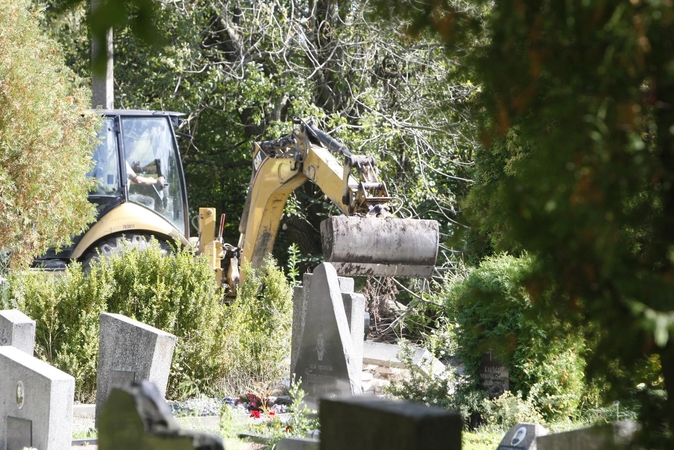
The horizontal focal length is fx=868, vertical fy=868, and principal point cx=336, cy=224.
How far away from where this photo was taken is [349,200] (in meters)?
10.1

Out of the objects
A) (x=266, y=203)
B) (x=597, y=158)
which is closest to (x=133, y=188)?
(x=266, y=203)

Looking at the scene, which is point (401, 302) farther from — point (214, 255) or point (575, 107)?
point (575, 107)

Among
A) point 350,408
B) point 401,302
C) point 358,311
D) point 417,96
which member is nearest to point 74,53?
point 417,96

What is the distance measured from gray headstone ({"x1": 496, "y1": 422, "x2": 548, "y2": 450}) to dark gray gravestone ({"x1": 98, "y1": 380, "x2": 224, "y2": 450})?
2.81 m

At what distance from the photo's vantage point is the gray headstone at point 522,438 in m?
4.88

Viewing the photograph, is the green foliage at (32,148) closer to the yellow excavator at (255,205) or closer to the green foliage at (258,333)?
the yellow excavator at (255,205)

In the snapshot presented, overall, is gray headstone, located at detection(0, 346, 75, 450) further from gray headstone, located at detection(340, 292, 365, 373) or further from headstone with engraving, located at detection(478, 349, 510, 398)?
headstone with engraving, located at detection(478, 349, 510, 398)

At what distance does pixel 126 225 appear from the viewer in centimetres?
1270

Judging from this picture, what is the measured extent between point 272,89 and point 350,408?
15.3 metres

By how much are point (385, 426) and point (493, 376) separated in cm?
662

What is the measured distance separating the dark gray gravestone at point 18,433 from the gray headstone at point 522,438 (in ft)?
11.1

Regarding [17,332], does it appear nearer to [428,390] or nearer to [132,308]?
[132,308]

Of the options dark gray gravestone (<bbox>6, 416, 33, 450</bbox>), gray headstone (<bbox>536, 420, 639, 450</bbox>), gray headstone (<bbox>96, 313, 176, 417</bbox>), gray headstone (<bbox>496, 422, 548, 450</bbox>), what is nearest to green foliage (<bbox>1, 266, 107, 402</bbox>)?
gray headstone (<bbox>96, 313, 176, 417</bbox>)

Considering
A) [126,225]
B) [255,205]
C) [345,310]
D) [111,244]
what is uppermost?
[255,205]
